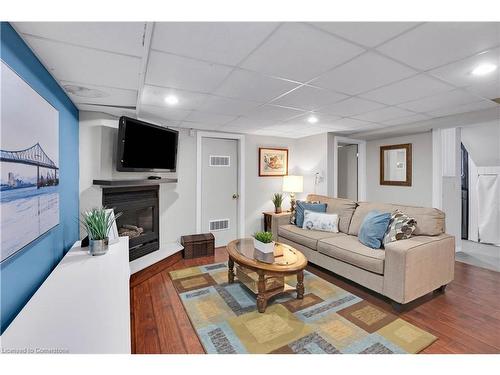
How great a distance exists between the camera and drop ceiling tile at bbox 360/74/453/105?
207 cm

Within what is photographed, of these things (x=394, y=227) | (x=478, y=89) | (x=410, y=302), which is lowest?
(x=410, y=302)

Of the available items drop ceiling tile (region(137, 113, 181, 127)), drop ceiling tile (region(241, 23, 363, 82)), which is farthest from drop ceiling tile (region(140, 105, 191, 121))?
drop ceiling tile (region(241, 23, 363, 82))

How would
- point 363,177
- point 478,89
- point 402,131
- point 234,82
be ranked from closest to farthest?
point 234,82, point 478,89, point 402,131, point 363,177

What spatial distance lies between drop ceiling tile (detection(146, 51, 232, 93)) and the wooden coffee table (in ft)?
5.68

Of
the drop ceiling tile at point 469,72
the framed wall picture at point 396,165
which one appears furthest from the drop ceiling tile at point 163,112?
the framed wall picture at point 396,165

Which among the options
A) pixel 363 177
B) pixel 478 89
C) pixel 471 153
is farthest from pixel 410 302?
pixel 471 153

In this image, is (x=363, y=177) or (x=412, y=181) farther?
(x=363, y=177)

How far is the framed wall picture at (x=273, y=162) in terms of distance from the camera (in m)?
4.80

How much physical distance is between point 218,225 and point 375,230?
2.72m

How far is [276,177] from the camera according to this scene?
198 inches

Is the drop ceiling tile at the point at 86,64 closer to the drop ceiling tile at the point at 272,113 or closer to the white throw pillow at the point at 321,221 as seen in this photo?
the drop ceiling tile at the point at 272,113

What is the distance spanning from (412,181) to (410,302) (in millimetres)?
2575
